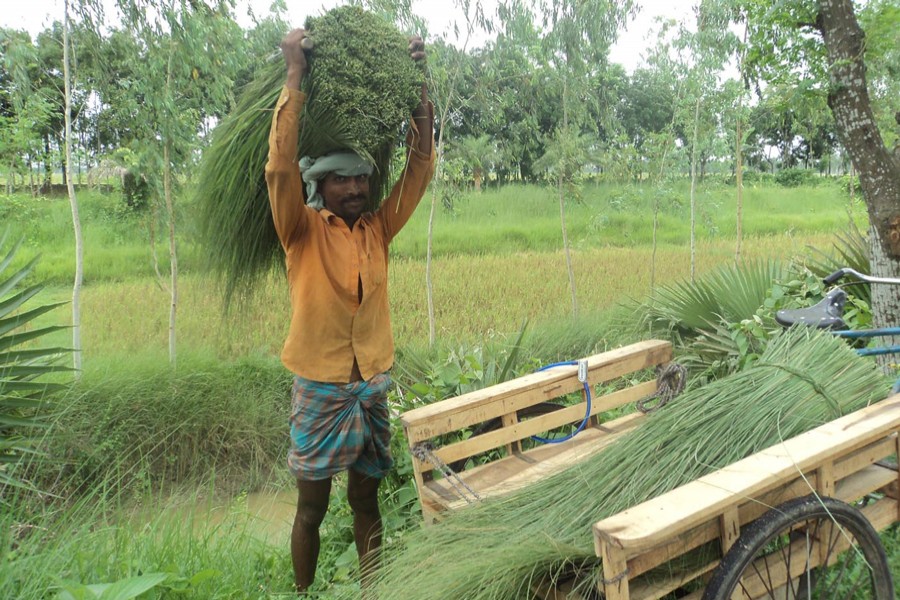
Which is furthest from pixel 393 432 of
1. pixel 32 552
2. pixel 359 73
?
pixel 359 73

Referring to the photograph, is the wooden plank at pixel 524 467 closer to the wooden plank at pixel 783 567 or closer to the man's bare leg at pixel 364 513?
the man's bare leg at pixel 364 513

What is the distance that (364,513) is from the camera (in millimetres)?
2438

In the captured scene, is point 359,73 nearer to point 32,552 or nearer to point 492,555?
point 492,555

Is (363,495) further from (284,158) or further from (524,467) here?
(284,158)

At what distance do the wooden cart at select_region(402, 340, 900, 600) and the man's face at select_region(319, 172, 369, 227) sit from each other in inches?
28.4

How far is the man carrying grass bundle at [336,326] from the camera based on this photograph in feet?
7.06

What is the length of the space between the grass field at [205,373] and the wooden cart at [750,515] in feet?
2.18

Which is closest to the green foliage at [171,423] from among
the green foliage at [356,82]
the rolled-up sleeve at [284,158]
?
the rolled-up sleeve at [284,158]

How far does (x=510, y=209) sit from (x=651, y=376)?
8.93 meters

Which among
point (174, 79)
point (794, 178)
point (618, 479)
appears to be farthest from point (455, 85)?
point (794, 178)

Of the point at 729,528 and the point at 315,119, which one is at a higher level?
the point at 315,119

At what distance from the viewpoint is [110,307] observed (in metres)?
6.19

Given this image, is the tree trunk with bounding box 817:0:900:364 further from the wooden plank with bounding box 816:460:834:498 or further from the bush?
the bush

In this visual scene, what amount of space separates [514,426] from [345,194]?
1026 mm
